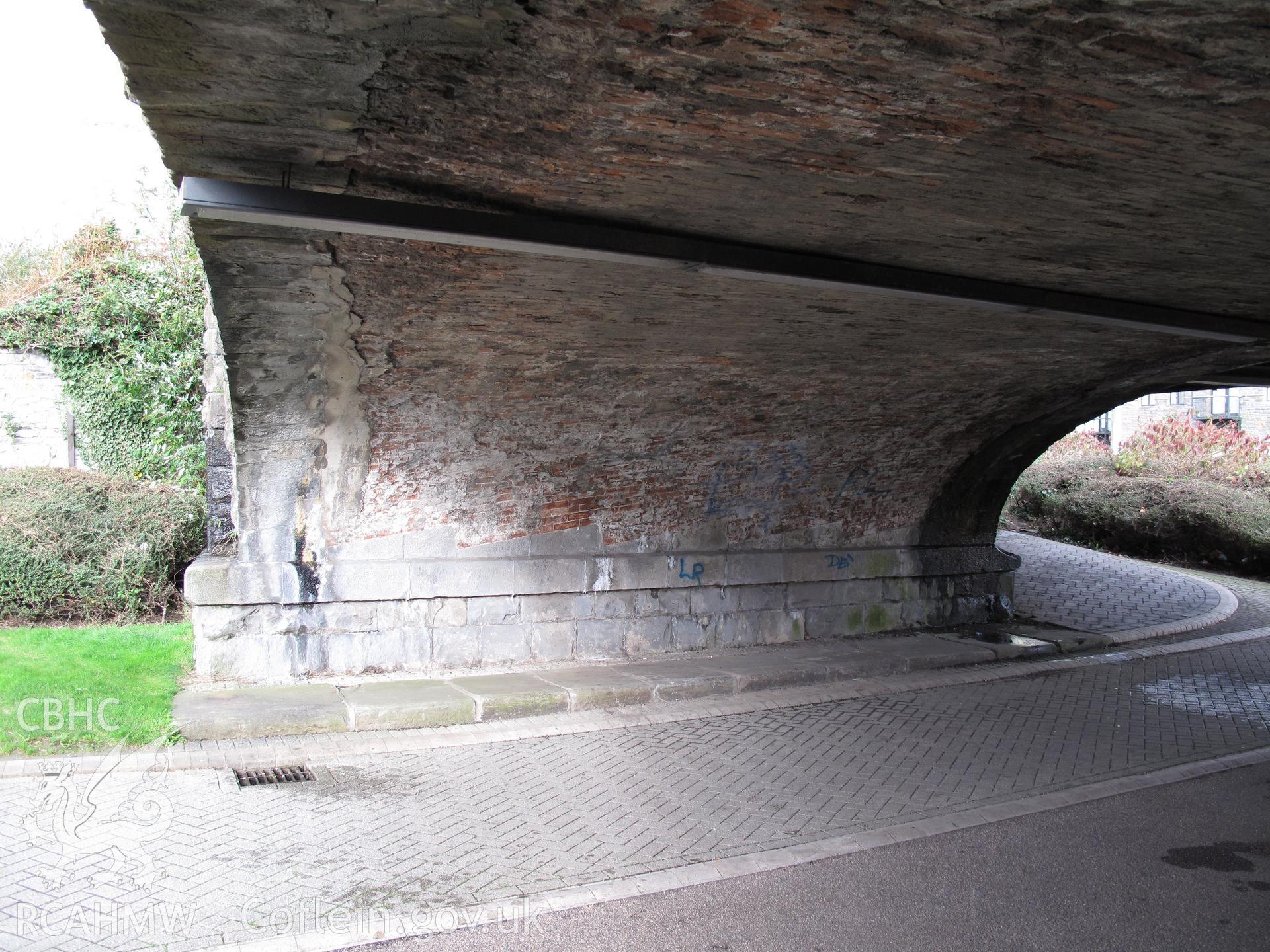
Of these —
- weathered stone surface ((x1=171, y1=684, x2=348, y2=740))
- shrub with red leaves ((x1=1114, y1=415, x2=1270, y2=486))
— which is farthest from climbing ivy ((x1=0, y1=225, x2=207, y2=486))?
shrub with red leaves ((x1=1114, y1=415, x2=1270, y2=486))

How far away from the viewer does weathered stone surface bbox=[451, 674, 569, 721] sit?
21.8 ft

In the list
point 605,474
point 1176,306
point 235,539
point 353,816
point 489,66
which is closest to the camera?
point 489,66

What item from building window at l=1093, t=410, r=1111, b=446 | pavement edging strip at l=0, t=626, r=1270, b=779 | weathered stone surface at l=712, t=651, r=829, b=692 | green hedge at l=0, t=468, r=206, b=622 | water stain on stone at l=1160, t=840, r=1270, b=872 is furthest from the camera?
building window at l=1093, t=410, r=1111, b=446

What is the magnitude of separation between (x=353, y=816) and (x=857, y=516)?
262 inches

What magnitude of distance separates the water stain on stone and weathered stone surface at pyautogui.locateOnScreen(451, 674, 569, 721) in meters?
4.02

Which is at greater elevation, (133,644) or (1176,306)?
(1176,306)

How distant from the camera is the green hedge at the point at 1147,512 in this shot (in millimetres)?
16000

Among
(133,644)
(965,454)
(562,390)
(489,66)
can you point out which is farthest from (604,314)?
(965,454)

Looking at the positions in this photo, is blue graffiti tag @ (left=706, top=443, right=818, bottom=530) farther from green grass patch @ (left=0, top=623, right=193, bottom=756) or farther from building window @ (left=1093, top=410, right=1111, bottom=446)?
building window @ (left=1093, top=410, right=1111, bottom=446)

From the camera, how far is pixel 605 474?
8.11m

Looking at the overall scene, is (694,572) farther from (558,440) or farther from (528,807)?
(528,807)

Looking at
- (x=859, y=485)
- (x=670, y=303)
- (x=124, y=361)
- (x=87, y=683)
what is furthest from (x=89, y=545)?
(x=859, y=485)

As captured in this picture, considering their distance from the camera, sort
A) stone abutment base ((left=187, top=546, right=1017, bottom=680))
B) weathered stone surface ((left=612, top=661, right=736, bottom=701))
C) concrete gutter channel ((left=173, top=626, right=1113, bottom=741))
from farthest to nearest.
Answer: weathered stone surface ((left=612, top=661, right=736, bottom=701))
stone abutment base ((left=187, top=546, right=1017, bottom=680))
concrete gutter channel ((left=173, top=626, right=1113, bottom=741))

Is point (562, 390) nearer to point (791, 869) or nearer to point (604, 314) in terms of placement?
point (604, 314)
